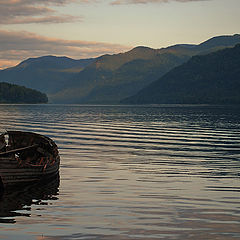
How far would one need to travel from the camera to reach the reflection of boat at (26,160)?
32.3 metres

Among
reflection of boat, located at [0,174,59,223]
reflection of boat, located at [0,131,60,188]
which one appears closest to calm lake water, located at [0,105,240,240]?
reflection of boat, located at [0,174,59,223]

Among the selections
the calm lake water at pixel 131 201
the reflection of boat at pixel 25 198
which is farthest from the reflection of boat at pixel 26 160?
the calm lake water at pixel 131 201

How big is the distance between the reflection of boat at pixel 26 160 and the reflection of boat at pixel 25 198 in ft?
1.73

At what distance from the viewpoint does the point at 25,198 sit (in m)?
30.8

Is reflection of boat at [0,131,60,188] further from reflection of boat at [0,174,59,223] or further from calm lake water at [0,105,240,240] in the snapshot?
calm lake water at [0,105,240,240]

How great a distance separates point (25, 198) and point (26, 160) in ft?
31.7

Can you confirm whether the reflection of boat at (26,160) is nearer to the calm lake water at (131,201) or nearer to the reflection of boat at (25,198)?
the reflection of boat at (25,198)

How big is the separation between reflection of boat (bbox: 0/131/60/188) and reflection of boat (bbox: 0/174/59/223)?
1.73ft

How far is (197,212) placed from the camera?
26.7m

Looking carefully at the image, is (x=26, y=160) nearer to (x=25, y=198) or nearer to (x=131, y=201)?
(x=25, y=198)

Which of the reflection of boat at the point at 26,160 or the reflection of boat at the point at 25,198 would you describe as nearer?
the reflection of boat at the point at 25,198

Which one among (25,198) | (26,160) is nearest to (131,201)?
(25,198)

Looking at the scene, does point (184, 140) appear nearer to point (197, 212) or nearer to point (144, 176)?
point (144, 176)

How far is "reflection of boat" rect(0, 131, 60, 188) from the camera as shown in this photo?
32.3m
